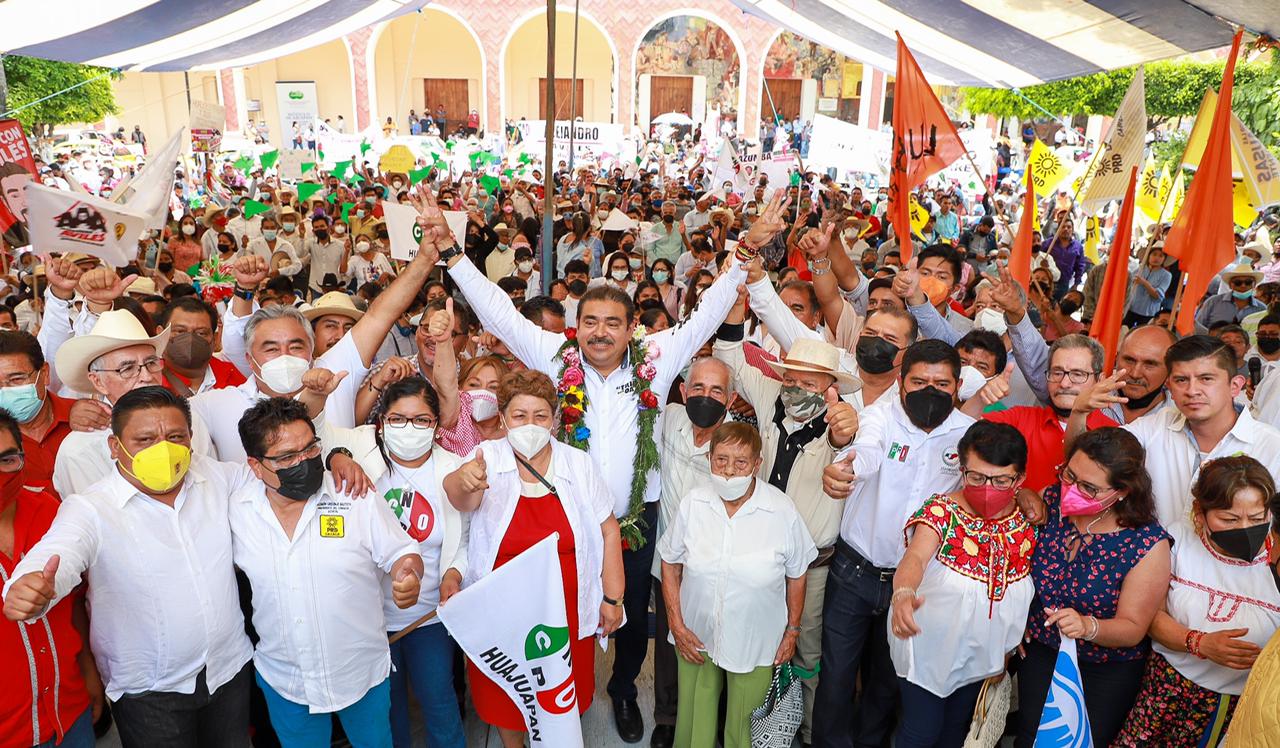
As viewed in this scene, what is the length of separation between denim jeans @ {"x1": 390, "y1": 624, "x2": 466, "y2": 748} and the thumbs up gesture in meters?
1.22

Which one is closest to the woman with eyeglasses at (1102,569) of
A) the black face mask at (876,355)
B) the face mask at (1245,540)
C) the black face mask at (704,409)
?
the face mask at (1245,540)

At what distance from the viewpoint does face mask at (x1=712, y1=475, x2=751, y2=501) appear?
10.3 feet

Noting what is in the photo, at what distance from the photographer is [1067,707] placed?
9.08 feet

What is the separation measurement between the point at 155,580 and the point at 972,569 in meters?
2.63

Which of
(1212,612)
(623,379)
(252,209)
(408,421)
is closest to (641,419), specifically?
(623,379)

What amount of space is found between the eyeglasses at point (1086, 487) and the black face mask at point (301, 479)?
2468 millimetres

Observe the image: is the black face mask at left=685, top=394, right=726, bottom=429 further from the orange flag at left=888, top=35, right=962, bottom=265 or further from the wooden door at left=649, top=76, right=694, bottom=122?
the wooden door at left=649, top=76, right=694, bottom=122

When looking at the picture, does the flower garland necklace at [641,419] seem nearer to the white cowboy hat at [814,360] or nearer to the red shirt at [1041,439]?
the white cowboy hat at [814,360]

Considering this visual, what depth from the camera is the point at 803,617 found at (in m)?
3.57

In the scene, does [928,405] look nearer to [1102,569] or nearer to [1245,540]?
[1102,569]

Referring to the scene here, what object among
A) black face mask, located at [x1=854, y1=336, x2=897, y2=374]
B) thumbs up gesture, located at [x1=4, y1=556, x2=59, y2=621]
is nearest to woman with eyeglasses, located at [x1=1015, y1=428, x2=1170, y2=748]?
black face mask, located at [x1=854, y1=336, x2=897, y2=374]

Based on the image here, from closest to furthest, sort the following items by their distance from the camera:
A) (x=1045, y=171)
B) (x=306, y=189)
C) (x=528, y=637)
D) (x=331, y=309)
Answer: (x=528, y=637), (x=331, y=309), (x=1045, y=171), (x=306, y=189)

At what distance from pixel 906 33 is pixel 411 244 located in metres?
6.73

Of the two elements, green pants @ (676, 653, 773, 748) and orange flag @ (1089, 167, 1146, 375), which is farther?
orange flag @ (1089, 167, 1146, 375)
